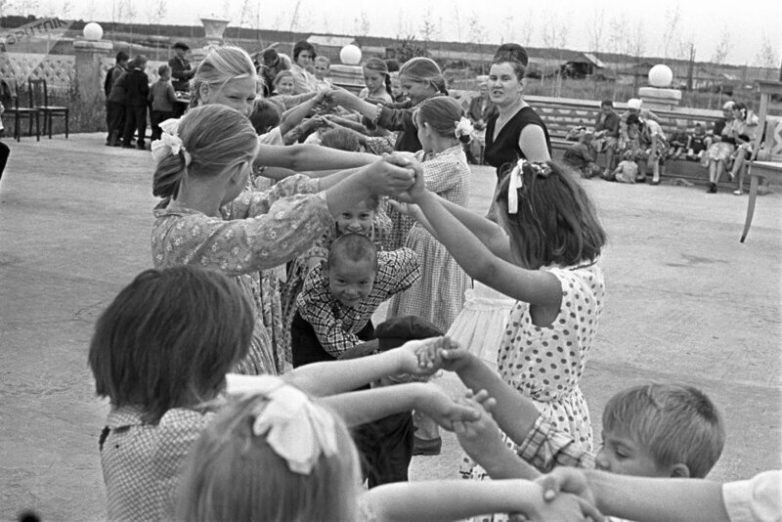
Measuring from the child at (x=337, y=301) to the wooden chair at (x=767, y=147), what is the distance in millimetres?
7576

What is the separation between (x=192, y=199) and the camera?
3207 mm

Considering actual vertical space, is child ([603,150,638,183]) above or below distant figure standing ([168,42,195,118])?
below

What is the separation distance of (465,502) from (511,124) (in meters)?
4.27

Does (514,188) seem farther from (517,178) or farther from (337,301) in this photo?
(337,301)

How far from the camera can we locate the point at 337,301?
14.9 ft

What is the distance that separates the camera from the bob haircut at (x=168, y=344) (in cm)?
221

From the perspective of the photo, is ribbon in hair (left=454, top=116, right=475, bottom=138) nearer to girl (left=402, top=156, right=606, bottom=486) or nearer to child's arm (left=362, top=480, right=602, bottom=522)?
girl (left=402, top=156, right=606, bottom=486)

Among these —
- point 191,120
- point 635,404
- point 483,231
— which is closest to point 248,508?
point 635,404

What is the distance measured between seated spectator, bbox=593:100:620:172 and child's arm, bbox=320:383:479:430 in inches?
693

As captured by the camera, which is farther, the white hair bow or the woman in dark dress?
the woman in dark dress

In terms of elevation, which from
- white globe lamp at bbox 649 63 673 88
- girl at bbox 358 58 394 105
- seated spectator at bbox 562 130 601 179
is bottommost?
seated spectator at bbox 562 130 601 179

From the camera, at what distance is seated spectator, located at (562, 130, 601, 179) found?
15.7 meters

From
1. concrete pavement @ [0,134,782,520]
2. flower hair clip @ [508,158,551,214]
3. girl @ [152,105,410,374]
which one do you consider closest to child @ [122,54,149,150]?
concrete pavement @ [0,134,782,520]

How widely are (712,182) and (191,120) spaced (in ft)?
54.0
